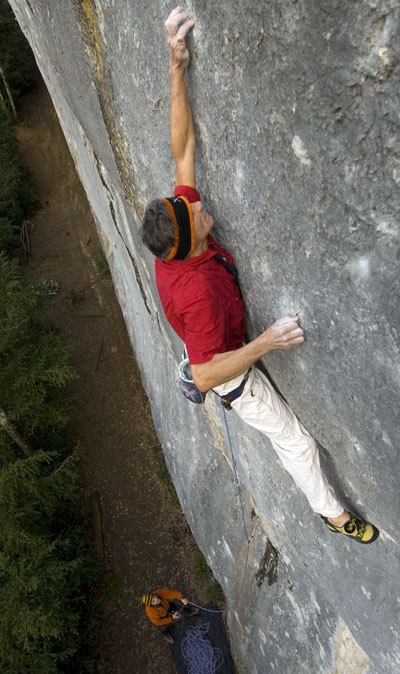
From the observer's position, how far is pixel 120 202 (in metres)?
5.78

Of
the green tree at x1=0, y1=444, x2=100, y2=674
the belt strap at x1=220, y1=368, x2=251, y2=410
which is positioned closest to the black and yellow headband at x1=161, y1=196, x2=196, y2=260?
the belt strap at x1=220, y1=368, x2=251, y2=410

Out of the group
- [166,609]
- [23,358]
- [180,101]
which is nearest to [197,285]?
[180,101]

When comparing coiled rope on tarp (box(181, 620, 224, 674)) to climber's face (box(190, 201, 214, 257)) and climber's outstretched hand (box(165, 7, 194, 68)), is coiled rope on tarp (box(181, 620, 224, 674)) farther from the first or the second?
climber's outstretched hand (box(165, 7, 194, 68))

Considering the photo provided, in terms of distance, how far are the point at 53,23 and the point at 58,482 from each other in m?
6.45

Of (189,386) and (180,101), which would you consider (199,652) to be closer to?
(189,386)

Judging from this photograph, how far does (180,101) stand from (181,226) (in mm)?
697

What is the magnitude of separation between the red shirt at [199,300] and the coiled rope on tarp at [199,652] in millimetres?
6242

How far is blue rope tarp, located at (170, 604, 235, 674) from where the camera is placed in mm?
7012

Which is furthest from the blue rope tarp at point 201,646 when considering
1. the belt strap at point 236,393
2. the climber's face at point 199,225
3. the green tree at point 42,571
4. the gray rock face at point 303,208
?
the climber's face at point 199,225

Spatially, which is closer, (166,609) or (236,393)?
(236,393)

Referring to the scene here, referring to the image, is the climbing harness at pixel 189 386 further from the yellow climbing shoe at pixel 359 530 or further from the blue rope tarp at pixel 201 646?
the blue rope tarp at pixel 201 646

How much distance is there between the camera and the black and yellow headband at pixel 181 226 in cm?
248

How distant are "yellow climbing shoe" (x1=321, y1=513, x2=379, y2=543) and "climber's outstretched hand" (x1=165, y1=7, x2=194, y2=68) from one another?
2.84 m

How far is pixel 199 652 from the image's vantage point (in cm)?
725
